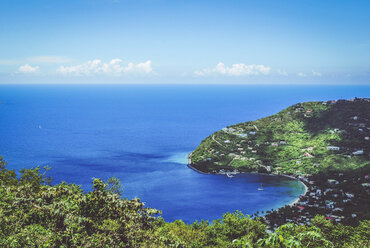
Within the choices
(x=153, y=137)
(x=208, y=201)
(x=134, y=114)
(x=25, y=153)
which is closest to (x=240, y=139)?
(x=208, y=201)

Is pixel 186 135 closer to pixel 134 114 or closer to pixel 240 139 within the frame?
pixel 240 139

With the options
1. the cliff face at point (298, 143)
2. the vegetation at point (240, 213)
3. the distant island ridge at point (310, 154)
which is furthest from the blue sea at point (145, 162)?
the cliff face at point (298, 143)

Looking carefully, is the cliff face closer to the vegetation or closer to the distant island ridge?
the distant island ridge

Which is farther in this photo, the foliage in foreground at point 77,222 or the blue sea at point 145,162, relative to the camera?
the blue sea at point 145,162

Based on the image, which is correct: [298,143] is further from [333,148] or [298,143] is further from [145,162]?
[145,162]

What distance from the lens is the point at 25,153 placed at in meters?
81.2

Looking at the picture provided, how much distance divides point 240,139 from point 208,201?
30.2 metres

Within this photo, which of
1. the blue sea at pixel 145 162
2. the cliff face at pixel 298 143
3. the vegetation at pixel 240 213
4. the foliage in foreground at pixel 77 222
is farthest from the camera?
the cliff face at pixel 298 143

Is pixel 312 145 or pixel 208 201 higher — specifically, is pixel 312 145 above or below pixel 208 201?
above

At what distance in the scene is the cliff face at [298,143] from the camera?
68.1 m

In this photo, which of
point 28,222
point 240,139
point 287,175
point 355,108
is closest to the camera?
point 28,222

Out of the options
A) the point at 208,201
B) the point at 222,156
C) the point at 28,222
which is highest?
the point at 28,222

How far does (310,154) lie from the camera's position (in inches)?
2827

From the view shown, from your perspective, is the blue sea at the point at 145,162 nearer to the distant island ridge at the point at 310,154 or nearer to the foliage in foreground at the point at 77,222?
the distant island ridge at the point at 310,154
